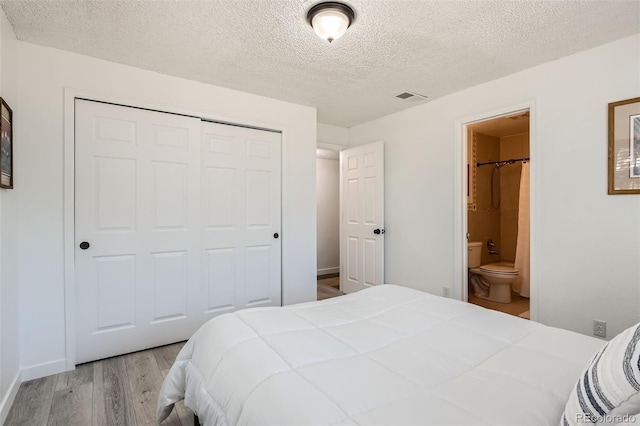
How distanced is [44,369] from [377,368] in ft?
8.22

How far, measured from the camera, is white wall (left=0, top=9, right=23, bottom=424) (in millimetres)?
1827

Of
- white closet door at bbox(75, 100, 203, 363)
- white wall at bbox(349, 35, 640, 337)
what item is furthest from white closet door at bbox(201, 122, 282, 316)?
white wall at bbox(349, 35, 640, 337)

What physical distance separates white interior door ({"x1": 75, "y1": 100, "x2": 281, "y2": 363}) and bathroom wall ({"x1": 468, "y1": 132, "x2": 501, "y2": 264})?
3031mm

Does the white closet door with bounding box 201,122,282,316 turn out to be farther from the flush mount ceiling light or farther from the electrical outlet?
the electrical outlet

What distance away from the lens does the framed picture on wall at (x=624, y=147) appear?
84.1 inches

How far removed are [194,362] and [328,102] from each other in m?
2.87

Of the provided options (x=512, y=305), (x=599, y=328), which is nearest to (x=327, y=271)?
(x=512, y=305)

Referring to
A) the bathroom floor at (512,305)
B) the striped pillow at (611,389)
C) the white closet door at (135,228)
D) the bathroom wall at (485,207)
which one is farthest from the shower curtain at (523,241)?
the white closet door at (135,228)

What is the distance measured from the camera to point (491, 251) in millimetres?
4840

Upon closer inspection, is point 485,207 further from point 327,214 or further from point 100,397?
point 100,397

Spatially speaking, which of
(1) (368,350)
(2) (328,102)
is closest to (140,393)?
(1) (368,350)

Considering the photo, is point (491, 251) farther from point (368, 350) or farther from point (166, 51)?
point (166, 51)

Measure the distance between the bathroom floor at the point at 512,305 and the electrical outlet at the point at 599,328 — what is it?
1209mm

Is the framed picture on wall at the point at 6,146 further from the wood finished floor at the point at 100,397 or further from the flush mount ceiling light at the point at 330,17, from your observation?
the flush mount ceiling light at the point at 330,17
